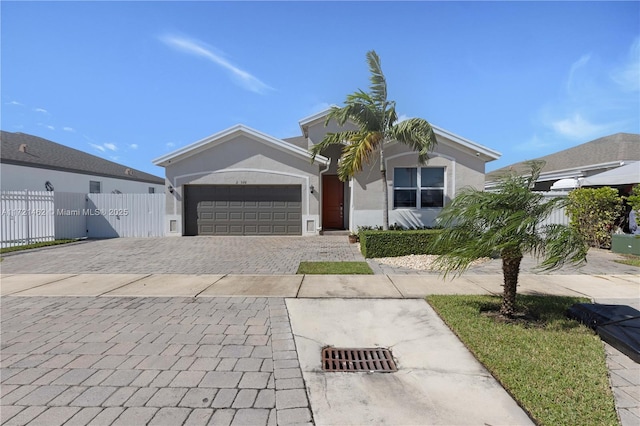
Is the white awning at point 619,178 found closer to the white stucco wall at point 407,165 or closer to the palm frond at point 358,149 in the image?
the white stucco wall at point 407,165

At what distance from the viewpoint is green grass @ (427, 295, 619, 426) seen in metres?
2.50

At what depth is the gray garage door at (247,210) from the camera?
48.8 ft

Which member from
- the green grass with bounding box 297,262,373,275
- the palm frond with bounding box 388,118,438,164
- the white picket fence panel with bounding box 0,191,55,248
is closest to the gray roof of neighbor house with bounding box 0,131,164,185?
the white picket fence panel with bounding box 0,191,55,248

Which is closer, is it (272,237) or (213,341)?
(213,341)

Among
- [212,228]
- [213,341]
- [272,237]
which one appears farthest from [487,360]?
[212,228]

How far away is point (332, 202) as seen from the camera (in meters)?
15.8

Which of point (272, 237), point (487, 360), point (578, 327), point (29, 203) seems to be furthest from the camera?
point (272, 237)

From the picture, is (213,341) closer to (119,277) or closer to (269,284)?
(269,284)

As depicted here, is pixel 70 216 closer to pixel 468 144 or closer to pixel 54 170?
pixel 54 170

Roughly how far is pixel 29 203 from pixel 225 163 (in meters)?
8.12

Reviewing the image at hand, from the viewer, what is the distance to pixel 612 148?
1761 cm

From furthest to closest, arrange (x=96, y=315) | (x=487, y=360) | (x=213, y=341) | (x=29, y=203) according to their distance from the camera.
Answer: (x=29, y=203) < (x=96, y=315) < (x=213, y=341) < (x=487, y=360)

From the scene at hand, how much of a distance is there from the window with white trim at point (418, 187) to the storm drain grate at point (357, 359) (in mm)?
10054

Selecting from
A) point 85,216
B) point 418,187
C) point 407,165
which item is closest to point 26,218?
point 85,216
